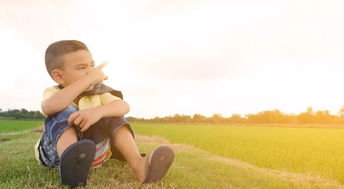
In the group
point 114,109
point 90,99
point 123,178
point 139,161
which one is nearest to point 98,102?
point 90,99

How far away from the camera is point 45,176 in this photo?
2.38 metres

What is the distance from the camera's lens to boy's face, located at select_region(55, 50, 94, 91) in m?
2.13

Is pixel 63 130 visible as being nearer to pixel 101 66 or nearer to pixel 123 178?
pixel 101 66

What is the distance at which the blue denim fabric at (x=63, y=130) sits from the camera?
1.97 m

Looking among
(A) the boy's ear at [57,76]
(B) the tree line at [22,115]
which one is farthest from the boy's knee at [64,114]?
(B) the tree line at [22,115]

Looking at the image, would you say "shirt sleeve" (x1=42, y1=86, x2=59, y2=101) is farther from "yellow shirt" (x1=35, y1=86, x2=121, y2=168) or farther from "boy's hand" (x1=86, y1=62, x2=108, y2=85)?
"boy's hand" (x1=86, y1=62, x2=108, y2=85)

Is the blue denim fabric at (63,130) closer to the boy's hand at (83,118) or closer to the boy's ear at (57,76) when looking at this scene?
the boy's hand at (83,118)

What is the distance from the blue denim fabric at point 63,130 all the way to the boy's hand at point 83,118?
6 cm

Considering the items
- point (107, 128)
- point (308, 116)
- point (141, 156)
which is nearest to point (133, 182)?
point (141, 156)

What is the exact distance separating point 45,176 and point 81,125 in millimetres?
752

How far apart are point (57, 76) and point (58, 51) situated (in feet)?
0.63

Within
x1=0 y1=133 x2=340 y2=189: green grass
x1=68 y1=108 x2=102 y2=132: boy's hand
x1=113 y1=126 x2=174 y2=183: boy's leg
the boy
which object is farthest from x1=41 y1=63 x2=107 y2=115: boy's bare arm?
x1=0 y1=133 x2=340 y2=189: green grass

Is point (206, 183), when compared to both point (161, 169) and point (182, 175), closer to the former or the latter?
point (182, 175)

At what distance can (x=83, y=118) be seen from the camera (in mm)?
1963
